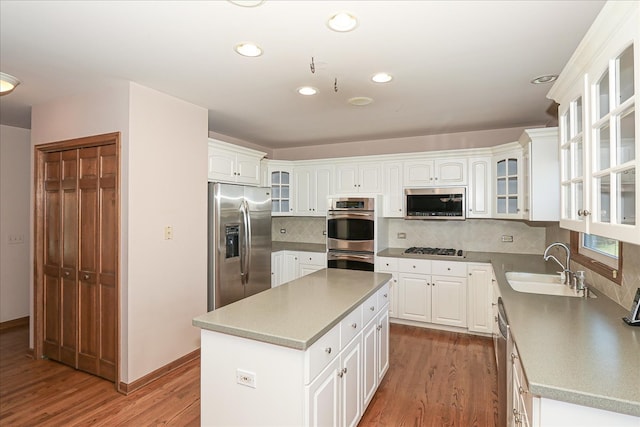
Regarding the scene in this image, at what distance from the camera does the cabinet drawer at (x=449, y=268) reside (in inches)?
154

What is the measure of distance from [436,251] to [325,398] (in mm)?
3047

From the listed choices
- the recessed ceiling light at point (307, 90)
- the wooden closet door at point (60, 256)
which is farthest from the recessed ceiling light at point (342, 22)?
the wooden closet door at point (60, 256)

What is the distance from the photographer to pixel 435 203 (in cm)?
428

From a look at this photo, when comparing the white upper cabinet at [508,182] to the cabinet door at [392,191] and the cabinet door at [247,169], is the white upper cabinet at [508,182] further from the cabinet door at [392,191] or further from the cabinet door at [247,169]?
the cabinet door at [247,169]

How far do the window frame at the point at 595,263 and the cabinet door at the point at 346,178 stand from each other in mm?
2554

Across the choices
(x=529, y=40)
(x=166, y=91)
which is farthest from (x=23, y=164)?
(x=529, y=40)

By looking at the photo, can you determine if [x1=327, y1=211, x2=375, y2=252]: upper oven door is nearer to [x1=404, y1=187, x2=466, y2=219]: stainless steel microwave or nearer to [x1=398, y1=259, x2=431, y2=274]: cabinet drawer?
[x1=398, y1=259, x2=431, y2=274]: cabinet drawer

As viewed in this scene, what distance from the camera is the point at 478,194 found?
4105 mm

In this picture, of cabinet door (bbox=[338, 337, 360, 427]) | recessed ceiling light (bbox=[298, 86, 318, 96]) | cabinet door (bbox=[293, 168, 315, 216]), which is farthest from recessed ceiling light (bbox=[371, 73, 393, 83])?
cabinet door (bbox=[293, 168, 315, 216])

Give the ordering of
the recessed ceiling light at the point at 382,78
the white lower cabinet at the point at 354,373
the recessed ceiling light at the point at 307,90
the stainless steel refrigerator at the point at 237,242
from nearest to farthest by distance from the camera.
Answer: the white lower cabinet at the point at 354,373 < the recessed ceiling light at the point at 382,78 < the recessed ceiling light at the point at 307,90 < the stainless steel refrigerator at the point at 237,242

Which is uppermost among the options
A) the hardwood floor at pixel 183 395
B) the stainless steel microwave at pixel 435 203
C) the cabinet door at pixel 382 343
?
the stainless steel microwave at pixel 435 203

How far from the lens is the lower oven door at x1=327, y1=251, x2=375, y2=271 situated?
173 inches

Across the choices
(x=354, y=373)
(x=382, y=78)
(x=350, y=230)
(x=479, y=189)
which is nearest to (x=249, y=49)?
(x=382, y=78)

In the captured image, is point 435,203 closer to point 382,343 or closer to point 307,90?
point 382,343
